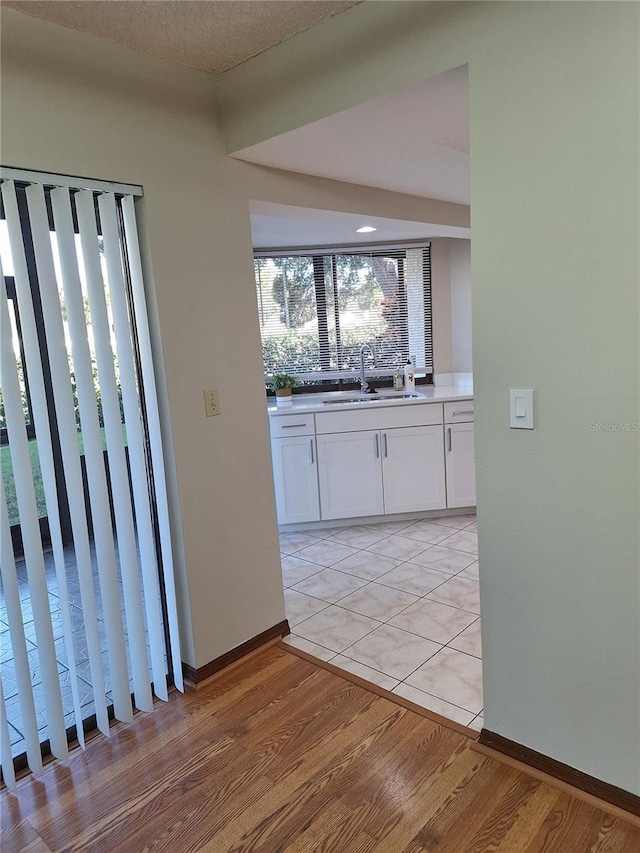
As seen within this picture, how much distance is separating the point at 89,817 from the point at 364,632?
4.36ft

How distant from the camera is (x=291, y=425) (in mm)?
3898

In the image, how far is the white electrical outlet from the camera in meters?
2.37

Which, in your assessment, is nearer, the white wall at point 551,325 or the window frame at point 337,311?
the white wall at point 551,325

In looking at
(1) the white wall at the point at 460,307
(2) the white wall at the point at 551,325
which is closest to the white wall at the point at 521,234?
(2) the white wall at the point at 551,325

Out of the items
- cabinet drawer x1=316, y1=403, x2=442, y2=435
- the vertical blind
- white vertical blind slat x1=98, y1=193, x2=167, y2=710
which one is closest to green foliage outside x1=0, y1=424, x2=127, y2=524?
the vertical blind

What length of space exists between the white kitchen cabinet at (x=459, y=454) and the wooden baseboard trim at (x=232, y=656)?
178cm

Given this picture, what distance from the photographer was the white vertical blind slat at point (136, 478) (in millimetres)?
2070

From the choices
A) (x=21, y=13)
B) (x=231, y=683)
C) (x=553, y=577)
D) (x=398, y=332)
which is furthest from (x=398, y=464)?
(x=21, y=13)

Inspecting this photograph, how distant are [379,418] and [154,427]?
2015 millimetres

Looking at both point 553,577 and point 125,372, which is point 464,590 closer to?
point 553,577

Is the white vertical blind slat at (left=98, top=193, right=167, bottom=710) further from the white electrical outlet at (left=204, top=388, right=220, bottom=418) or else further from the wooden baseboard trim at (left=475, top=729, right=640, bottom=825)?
the wooden baseboard trim at (left=475, top=729, right=640, bottom=825)

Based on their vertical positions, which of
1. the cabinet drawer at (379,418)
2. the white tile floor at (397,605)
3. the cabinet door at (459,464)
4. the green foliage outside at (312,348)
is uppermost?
the green foliage outside at (312,348)

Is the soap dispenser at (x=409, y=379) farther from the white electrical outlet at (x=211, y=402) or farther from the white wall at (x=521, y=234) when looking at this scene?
the white wall at (x=521, y=234)

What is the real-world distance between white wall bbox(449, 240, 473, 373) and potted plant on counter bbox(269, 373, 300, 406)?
4.38 feet
